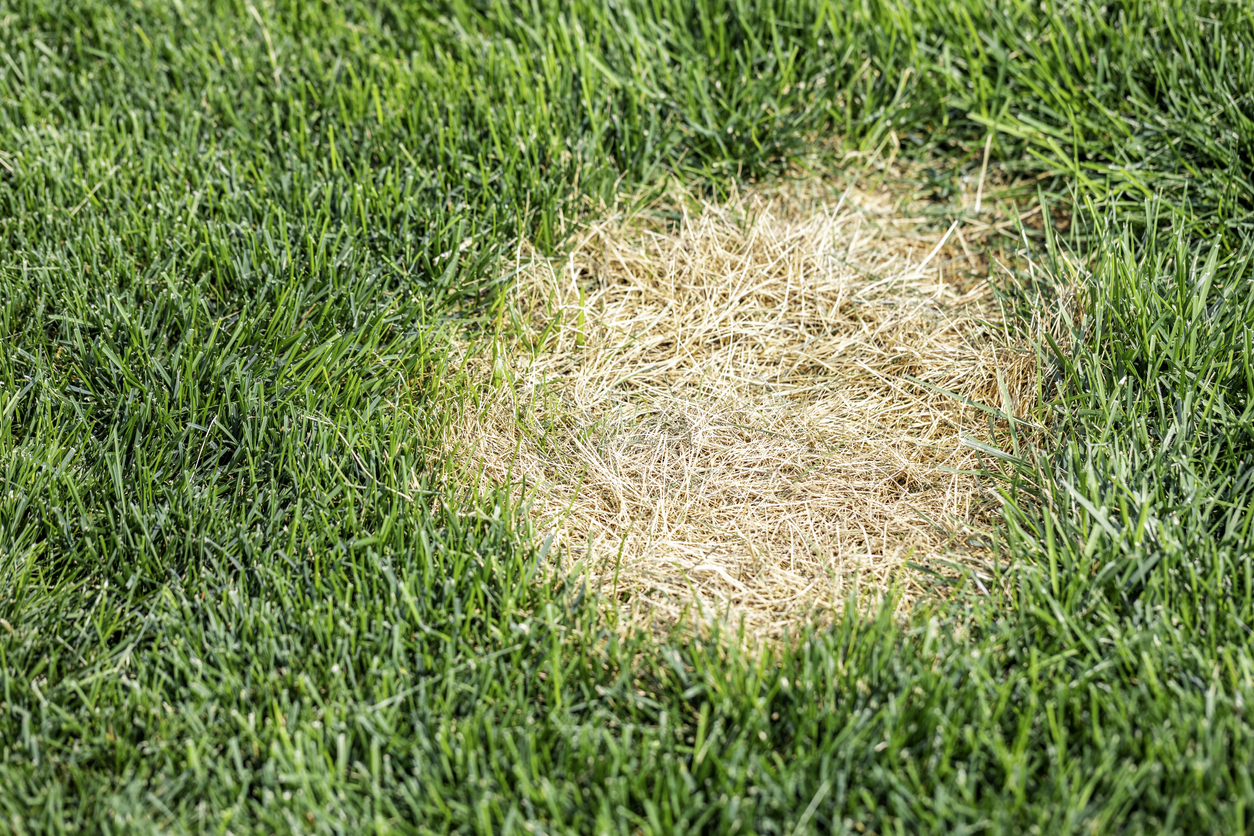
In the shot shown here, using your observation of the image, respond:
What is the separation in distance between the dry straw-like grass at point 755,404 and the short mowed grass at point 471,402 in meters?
0.11

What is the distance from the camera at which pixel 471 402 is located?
8.06ft

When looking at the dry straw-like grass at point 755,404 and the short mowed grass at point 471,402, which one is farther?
the dry straw-like grass at point 755,404

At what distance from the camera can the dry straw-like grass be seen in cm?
217

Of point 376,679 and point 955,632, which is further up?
point 376,679

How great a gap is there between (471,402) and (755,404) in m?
0.71

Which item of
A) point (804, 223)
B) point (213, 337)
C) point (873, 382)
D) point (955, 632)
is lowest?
point (955, 632)

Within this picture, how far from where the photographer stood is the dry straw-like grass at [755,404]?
2.17 metres

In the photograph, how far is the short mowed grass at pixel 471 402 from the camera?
169 cm

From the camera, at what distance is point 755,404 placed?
8.27ft

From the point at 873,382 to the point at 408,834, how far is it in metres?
1.57

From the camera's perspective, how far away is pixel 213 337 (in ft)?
7.55

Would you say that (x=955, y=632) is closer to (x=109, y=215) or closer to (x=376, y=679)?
(x=376, y=679)

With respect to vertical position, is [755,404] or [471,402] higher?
[471,402]

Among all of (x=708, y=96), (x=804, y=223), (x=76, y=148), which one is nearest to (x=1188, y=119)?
(x=804, y=223)
